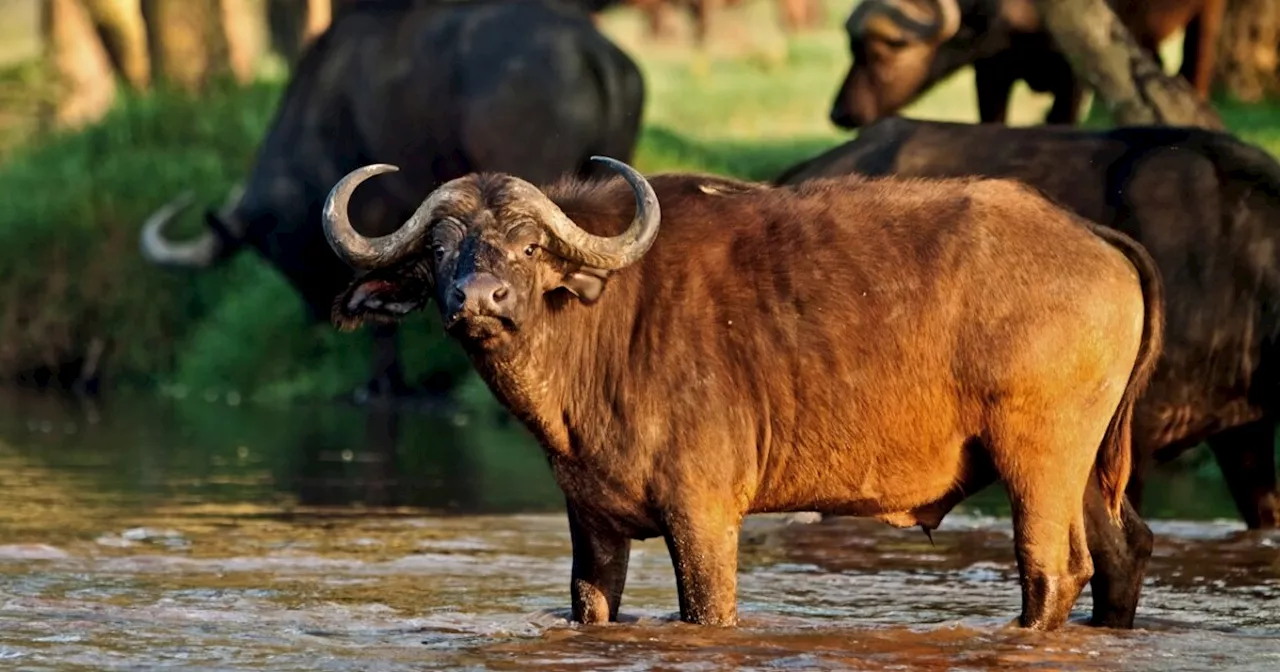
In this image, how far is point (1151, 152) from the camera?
11.5 metres

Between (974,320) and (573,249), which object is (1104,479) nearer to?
(974,320)

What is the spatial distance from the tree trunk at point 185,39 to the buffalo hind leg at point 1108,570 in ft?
67.3

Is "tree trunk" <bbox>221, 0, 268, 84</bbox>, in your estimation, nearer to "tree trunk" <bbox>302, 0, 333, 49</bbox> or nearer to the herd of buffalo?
"tree trunk" <bbox>302, 0, 333, 49</bbox>

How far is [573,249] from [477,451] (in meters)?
8.18

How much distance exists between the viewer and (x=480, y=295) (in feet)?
27.8

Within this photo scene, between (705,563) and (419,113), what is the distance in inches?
413

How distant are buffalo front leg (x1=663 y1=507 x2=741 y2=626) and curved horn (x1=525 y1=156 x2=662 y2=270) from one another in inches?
34.8

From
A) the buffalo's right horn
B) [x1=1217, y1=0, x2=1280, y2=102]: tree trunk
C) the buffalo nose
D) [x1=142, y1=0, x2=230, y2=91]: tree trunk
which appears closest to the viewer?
the buffalo nose

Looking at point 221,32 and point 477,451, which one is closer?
point 477,451

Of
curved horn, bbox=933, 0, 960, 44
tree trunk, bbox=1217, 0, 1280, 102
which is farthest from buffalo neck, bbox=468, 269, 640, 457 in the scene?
tree trunk, bbox=1217, 0, 1280, 102

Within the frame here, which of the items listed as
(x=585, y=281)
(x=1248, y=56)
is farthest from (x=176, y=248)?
(x=585, y=281)

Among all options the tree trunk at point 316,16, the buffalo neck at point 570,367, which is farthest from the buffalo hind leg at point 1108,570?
the tree trunk at point 316,16

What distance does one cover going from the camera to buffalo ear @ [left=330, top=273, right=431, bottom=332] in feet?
30.1

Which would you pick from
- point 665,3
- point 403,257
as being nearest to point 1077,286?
point 403,257
